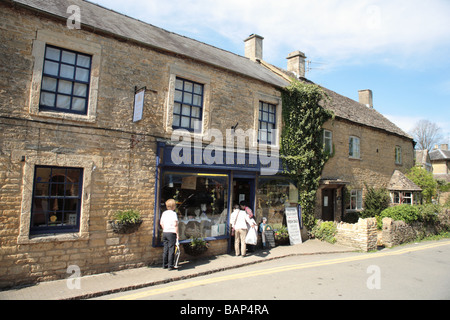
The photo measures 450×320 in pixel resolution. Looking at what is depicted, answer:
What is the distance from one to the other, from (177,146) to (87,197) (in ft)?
9.32

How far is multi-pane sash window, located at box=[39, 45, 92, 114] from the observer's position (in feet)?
22.7

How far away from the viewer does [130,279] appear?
6.92 meters

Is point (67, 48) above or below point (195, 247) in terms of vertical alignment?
above

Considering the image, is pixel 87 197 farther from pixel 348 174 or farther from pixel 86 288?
pixel 348 174

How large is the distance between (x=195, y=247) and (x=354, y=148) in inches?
457

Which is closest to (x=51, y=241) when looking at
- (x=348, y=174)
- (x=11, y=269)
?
(x=11, y=269)

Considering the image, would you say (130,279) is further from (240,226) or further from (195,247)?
(240,226)

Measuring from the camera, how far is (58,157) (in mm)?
6805

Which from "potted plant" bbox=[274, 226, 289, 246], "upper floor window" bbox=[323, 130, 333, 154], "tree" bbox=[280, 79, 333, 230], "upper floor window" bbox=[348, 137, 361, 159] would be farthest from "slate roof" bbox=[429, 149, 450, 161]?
"potted plant" bbox=[274, 226, 289, 246]

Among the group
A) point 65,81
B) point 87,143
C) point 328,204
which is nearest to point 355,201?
point 328,204

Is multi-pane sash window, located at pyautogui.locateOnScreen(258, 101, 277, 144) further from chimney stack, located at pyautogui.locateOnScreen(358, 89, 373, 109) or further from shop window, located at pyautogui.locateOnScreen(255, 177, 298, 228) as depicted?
chimney stack, located at pyautogui.locateOnScreen(358, 89, 373, 109)

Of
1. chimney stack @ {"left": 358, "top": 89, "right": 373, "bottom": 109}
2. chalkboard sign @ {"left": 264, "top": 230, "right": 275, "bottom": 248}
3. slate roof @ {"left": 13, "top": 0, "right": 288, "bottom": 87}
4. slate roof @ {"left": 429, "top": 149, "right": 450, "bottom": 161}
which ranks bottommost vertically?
chalkboard sign @ {"left": 264, "top": 230, "right": 275, "bottom": 248}

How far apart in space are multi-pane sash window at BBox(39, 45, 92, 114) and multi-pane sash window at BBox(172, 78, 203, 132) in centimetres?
265

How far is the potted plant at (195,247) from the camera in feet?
28.4
